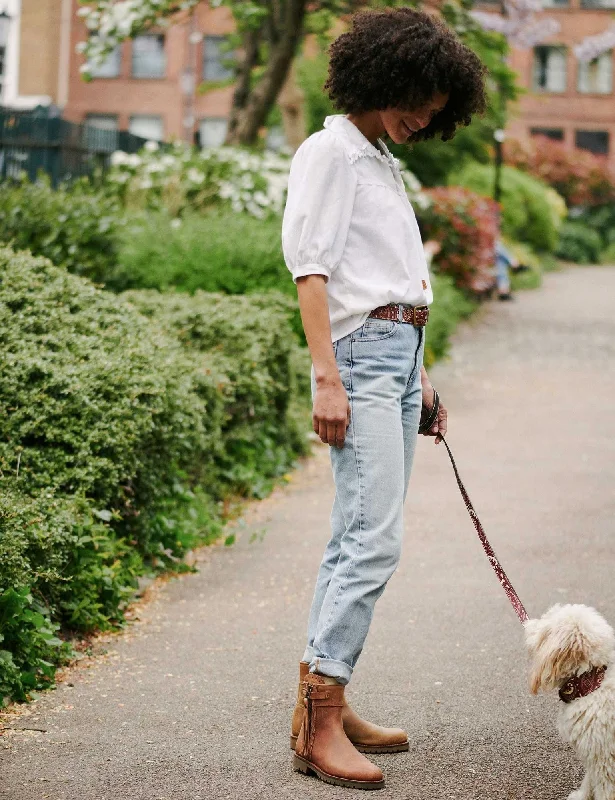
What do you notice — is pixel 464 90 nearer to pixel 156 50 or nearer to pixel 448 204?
pixel 448 204

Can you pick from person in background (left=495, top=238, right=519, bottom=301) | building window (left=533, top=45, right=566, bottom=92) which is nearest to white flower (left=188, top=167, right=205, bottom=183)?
person in background (left=495, top=238, right=519, bottom=301)

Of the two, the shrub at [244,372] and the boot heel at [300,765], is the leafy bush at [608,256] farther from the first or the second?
the boot heel at [300,765]

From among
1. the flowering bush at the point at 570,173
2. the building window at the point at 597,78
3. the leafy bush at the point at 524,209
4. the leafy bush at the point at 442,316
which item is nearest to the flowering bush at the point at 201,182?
the leafy bush at the point at 442,316

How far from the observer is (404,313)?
341 centimetres

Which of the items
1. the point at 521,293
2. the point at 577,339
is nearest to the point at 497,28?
the point at 577,339

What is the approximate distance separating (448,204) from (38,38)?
25.4 metres

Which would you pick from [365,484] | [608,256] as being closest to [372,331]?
[365,484]

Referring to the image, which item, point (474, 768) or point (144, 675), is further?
point (144, 675)

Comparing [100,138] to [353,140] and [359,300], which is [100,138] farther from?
[359,300]

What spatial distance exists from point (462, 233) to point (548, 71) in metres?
32.0

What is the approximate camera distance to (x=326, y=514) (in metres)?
7.16

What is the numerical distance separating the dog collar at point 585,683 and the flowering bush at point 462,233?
15653 millimetres

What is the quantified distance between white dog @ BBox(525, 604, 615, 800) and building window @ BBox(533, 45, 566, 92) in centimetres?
4748

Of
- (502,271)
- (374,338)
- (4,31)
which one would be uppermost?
(4,31)
